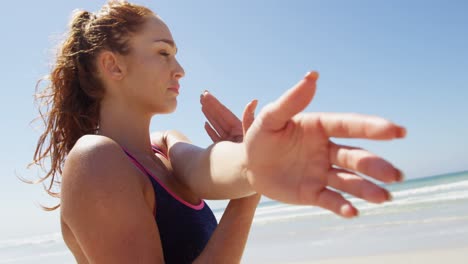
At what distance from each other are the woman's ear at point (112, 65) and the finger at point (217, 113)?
1.45 ft

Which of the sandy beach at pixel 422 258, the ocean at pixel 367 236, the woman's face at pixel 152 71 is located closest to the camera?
the woman's face at pixel 152 71

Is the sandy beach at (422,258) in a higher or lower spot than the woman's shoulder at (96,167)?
lower

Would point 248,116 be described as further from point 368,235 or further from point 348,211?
point 368,235

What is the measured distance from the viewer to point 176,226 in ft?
5.17

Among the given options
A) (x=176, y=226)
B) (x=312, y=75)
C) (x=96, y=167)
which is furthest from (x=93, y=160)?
(x=312, y=75)

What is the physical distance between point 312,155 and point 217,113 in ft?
3.41

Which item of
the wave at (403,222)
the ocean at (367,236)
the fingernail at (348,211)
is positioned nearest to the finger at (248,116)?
the fingernail at (348,211)

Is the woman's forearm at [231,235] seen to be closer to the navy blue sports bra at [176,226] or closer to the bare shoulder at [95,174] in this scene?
the navy blue sports bra at [176,226]

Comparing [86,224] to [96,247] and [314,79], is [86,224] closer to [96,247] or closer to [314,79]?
[96,247]

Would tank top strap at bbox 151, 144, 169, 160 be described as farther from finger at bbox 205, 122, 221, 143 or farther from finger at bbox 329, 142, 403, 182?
finger at bbox 329, 142, 403, 182

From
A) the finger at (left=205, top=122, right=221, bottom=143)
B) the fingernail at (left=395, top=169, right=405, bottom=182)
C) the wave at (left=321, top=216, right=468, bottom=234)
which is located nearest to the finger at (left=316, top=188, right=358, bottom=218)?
the fingernail at (left=395, top=169, right=405, bottom=182)

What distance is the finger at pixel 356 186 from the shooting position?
88 cm

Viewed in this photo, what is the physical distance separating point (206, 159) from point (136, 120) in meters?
0.37

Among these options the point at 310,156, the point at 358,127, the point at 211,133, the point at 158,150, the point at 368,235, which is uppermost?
the point at 358,127
